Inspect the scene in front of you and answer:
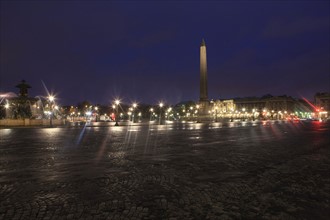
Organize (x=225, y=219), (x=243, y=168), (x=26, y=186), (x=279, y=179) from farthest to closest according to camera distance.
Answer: (x=243, y=168)
(x=279, y=179)
(x=26, y=186)
(x=225, y=219)

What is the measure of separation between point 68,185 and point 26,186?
89 cm

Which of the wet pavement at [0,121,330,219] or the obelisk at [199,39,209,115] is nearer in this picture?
the wet pavement at [0,121,330,219]

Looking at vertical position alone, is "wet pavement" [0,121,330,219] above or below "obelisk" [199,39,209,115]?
below

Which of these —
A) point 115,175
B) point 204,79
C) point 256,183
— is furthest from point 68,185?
point 204,79

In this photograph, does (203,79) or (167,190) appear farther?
(203,79)

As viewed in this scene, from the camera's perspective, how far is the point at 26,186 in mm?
6375

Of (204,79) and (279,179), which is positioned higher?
(204,79)

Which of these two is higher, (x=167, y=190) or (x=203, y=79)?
(x=203, y=79)

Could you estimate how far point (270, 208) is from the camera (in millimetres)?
4789

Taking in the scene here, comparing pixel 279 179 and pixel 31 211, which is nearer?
pixel 31 211

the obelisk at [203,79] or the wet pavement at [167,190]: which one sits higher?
the obelisk at [203,79]

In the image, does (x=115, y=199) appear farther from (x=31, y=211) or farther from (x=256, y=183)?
(x=256, y=183)

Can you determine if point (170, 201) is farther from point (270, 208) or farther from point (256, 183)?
point (256, 183)

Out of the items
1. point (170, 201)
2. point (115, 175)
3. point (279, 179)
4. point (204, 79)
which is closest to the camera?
point (170, 201)
